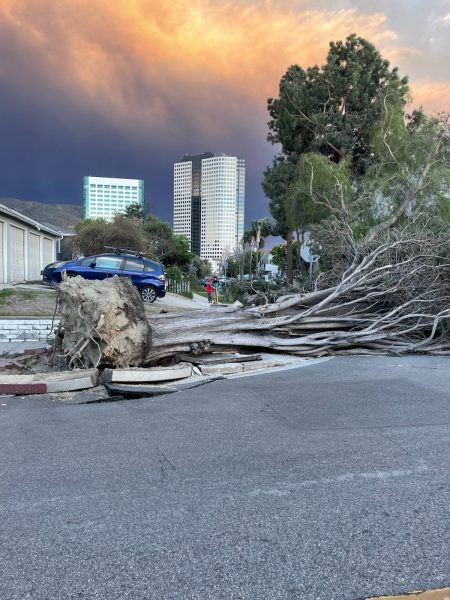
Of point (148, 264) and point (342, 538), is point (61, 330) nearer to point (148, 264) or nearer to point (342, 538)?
point (342, 538)

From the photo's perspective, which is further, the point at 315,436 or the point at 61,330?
the point at 61,330

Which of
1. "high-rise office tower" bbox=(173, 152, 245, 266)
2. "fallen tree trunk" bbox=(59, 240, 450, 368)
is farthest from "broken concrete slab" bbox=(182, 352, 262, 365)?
"high-rise office tower" bbox=(173, 152, 245, 266)

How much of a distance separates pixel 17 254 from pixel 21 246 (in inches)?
28.4

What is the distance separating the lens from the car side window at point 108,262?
1609cm

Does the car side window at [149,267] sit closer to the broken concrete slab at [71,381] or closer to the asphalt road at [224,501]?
the broken concrete slab at [71,381]

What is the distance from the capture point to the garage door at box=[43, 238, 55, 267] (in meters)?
26.5

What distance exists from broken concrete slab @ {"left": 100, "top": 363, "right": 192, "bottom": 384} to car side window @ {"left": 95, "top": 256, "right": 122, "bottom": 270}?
914 centimetres

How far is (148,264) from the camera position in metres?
16.8

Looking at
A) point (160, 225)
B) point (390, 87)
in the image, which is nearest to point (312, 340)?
point (390, 87)

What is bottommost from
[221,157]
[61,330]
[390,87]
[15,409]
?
[15,409]

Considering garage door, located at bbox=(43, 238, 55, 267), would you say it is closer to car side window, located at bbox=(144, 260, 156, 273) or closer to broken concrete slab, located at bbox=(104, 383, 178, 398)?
car side window, located at bbox=(144, 260, 156, 273)

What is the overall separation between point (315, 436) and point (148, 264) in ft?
42.6

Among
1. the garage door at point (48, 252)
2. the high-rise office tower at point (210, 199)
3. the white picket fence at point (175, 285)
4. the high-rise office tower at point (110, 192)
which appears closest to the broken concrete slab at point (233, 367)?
the garage door at point (48, 252)

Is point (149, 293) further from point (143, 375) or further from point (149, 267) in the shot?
point (143, 375)
